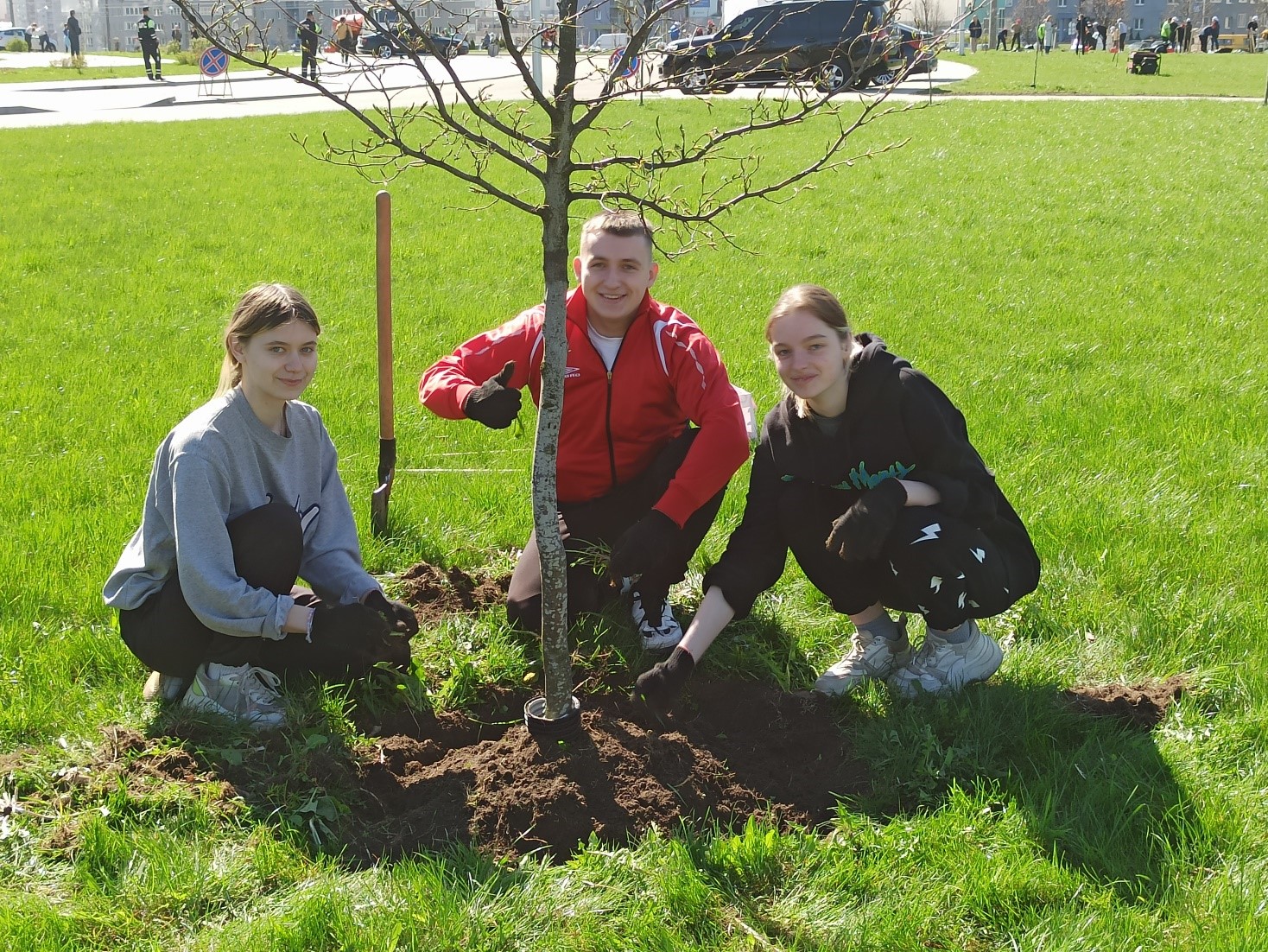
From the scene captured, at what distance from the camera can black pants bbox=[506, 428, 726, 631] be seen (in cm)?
382

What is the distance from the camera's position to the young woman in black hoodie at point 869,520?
10.6 feet

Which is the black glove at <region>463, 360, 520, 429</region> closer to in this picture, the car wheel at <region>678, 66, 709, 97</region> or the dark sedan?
the dark sedan

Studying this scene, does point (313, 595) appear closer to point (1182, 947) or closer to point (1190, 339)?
point (1182, 947)

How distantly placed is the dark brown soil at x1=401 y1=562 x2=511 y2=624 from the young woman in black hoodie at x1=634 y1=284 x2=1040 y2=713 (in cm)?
97

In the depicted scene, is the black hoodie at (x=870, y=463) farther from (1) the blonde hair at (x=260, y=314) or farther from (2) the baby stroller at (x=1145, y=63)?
(2) the baby stroller at (x=1145, y=63)

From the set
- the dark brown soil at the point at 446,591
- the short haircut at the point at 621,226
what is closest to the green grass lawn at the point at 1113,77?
the short haircut at the point at 621,226

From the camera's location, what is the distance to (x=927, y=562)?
3.24m

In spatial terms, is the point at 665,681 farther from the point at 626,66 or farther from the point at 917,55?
the point at 917,55

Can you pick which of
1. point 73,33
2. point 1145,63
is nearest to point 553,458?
point 1145,63

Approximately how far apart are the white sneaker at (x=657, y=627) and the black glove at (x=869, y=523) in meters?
0.83

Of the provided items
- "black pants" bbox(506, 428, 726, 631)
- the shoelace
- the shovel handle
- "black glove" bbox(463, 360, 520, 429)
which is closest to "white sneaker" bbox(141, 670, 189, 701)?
the shoelace

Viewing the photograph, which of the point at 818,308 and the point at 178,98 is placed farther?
the point at 178,98

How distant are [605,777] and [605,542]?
3.87ft

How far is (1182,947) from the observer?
2420 mm
